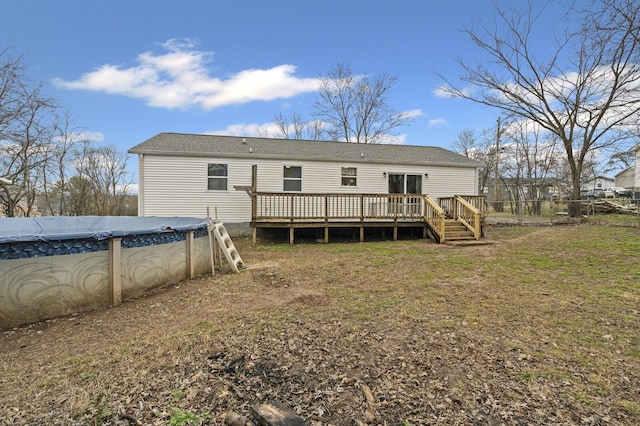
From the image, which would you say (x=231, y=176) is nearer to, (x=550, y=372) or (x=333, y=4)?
(x=333, y=4)

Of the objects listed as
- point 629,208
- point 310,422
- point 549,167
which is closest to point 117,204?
point 310,422

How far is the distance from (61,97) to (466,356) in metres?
16.1

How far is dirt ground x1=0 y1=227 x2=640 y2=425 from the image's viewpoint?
2.13 metres

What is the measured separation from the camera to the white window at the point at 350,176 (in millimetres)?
13094

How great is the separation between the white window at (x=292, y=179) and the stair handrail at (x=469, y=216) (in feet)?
19.8

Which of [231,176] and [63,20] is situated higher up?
[63,20]

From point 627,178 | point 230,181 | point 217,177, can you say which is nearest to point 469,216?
point 230,181

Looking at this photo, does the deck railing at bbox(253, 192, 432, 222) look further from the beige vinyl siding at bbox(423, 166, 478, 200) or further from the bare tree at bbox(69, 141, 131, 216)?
the bare tree at bbox(69, 141, 131, 216)

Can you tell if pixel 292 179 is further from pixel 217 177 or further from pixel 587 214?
pixel 587 214

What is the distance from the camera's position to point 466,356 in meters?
2.86

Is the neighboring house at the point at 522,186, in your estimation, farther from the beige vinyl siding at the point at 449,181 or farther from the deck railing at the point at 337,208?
the deck railing at the point at 337,208

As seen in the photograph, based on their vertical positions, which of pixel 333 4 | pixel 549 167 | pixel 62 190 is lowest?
pixel 62 190

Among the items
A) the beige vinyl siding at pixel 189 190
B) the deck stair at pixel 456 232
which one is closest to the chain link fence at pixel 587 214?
the deck stair at pixel 456 232

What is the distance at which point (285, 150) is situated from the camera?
511 inches
